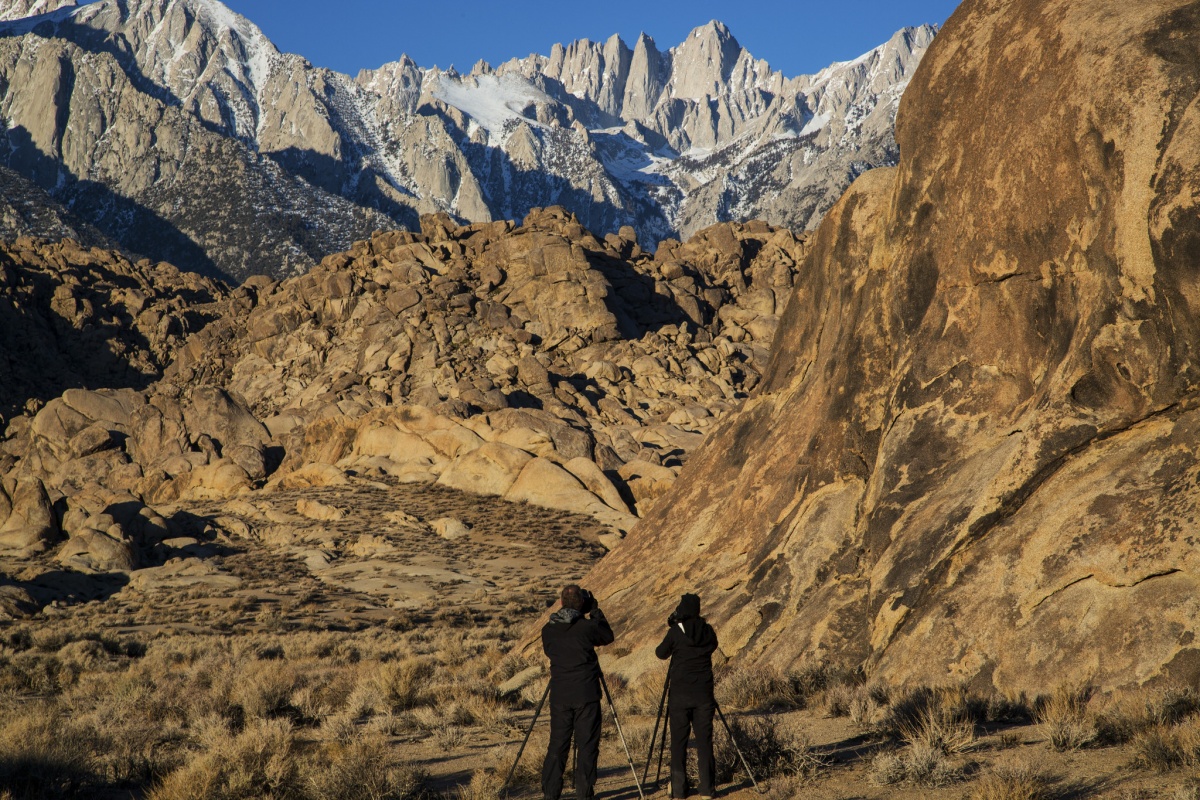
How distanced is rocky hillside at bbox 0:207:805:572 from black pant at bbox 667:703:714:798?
3415cm

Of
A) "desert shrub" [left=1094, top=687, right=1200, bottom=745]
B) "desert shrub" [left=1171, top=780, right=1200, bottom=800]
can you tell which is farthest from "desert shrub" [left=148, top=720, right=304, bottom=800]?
"desert shrub" [left=1094, top=687, right=1200, bottom=745]

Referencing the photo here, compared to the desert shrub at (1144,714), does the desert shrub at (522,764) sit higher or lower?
higher

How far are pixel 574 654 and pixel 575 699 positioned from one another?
351mm

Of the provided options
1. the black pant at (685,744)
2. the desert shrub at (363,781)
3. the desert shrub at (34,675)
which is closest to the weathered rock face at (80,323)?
the desert shrub at (34,675)

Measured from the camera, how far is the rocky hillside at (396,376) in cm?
4750

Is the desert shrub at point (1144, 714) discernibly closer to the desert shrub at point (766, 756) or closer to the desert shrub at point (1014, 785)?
the desert shrub at point (1014, 785)

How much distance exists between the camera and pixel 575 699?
25.2ft

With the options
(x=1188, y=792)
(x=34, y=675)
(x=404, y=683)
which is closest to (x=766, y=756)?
(x=1188, y=792)

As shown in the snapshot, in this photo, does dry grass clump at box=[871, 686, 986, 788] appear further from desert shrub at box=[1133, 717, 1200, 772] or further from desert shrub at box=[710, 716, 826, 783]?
desert shrub at box=[1133, 717, 1200, 772]

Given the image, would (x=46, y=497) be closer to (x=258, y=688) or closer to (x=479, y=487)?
(x=479, y=487)

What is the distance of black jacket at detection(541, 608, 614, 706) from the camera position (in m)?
7.71

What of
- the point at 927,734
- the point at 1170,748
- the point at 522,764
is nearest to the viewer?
the point at 1170,748

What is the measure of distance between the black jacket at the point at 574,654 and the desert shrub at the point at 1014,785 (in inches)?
115

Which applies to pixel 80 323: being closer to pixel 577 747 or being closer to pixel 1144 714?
pixel 577 747
